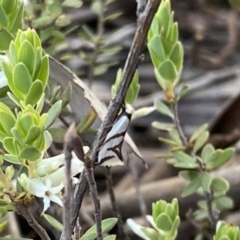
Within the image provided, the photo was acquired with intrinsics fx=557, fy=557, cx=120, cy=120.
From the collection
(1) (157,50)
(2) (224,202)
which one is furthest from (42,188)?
(2) (224,202)

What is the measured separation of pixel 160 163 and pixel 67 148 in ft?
2.85

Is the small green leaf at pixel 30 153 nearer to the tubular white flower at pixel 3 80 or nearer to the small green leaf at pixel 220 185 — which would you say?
the tubular white flower at pixel 3 80

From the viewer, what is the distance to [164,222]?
0.55 m

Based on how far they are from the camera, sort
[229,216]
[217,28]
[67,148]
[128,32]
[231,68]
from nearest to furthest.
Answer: [67,148] < [229,216] < [128,32] < [231,68] < [217,28]

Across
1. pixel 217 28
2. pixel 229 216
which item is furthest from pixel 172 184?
pixel 217 28

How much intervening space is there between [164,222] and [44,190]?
17 centimetres

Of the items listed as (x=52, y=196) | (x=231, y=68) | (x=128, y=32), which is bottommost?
(x=231, y=68)

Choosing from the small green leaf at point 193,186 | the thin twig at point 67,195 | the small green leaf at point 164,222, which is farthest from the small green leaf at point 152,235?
the thin twig at point 67,195

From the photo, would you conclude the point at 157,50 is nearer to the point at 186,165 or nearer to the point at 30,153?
the point at 186,165

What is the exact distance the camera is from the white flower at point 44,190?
1.39ft

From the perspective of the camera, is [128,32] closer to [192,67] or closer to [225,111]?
[192,67]

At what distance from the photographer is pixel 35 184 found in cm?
43

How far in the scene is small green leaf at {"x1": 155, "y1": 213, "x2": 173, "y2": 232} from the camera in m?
0.54

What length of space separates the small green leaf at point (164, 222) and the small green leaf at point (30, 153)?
168mm
